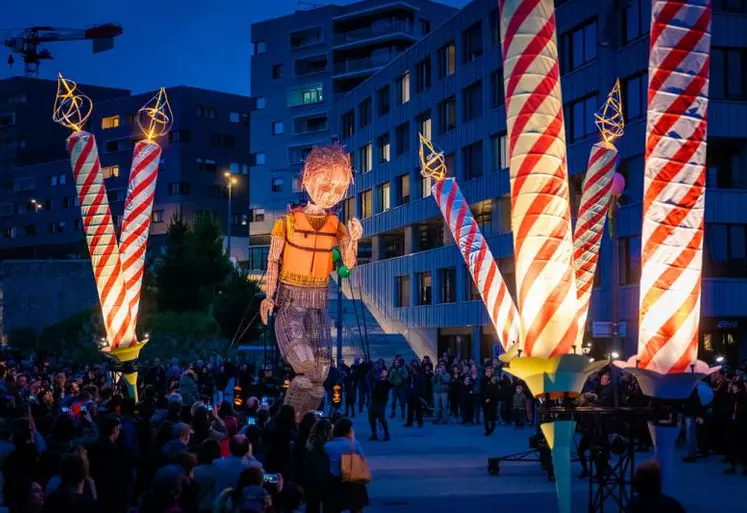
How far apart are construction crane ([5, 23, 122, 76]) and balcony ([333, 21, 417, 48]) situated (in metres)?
58.0

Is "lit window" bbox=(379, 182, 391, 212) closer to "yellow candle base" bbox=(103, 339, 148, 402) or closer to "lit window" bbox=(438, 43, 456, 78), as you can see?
"lit window" bbox=(438, 43, 456, 78)

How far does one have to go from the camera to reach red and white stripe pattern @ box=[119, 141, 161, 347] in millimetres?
18391

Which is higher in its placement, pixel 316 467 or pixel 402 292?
pixel 402 292

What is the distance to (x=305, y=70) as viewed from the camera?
80.6 m

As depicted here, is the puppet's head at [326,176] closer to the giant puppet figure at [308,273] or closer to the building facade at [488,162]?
the giant puppet figure at [308,273]

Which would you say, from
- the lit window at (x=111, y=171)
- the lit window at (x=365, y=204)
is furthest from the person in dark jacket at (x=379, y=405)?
the lit window at (x=111, y=171)

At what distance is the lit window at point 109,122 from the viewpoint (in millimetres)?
89625

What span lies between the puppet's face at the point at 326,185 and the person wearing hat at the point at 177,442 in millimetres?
5994

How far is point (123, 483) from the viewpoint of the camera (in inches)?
383

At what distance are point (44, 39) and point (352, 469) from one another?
5079 inches

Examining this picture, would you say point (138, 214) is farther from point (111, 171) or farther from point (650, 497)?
point (111, 171)

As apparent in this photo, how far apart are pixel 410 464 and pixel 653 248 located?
11.1 metres

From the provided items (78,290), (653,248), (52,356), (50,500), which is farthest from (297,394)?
(78,290)

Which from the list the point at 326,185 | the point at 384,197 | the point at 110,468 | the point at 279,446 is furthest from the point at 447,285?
the point at 110,468
